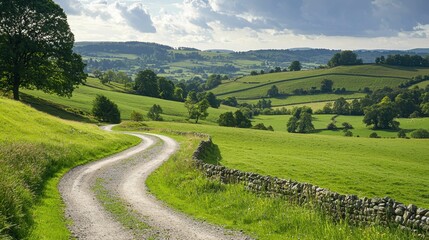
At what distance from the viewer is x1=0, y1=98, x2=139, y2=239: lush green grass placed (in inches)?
574

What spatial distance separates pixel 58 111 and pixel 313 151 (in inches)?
2129

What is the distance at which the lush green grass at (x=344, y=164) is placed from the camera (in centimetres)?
3503

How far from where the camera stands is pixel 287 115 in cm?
17450

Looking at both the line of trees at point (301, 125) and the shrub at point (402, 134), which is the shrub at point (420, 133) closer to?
the shrub at point (402, 134)

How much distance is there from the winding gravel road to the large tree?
1426 inches

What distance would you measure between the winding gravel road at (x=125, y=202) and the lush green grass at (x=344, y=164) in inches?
540

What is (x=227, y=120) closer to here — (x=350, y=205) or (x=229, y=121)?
(x=229, y=121)

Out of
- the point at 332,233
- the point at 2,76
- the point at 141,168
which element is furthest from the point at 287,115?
the point at 332,233

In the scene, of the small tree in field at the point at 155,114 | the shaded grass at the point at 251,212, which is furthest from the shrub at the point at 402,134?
the shaded grass at the point at 251,212

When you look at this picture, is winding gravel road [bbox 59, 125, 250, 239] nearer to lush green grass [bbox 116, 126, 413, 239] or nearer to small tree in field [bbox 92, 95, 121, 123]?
lush green grass [bbox 116, 126, 413, 239]

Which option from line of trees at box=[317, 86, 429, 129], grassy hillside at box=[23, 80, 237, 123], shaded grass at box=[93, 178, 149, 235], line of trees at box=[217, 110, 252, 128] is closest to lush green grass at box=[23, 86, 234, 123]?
grassy hillside at box=[23, 80, 237, 123]

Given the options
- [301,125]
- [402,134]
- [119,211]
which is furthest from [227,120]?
[119,211]

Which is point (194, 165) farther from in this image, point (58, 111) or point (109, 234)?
point (58, 111)

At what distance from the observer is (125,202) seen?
20.6 metres
